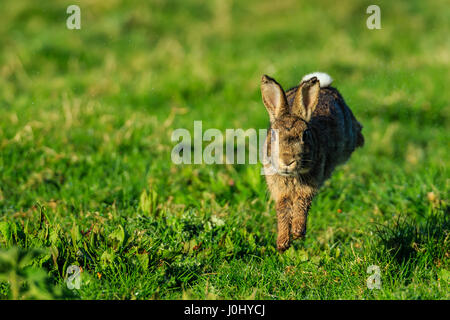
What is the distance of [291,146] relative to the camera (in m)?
3.50

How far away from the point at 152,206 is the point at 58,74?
16.2 ft

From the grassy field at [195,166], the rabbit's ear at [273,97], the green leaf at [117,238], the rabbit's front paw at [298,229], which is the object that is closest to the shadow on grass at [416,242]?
the grassy field at [195,166]

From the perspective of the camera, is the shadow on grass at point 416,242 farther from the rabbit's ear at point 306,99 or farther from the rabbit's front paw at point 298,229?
the rabbit's ear at point 306,99

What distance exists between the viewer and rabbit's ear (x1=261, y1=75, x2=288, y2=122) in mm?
3746

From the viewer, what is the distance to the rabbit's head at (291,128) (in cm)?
347

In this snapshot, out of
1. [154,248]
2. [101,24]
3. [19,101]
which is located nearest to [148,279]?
[154,248]

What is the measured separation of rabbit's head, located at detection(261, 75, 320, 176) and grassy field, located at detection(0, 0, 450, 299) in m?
0.78

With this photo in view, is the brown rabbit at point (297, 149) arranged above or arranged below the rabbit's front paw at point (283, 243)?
above

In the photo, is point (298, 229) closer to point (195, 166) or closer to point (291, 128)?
point (291, 128)

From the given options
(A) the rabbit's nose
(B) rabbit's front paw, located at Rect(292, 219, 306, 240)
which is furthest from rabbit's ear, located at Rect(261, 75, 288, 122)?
(B) rabbit's front paw, located at Rect(292, 219, 306, 240)

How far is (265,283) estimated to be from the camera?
11.9ft

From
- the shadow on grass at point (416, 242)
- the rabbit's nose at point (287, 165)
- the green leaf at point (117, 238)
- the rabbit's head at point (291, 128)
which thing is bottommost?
the shadow on grass at point (416, 242)

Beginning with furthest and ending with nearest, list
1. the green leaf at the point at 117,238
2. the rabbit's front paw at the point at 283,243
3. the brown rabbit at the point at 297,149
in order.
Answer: the rabbit's front paw at the point at 283,243 < the green leaf at the point at 117,238 < the brown rabbit at the point at 297,149

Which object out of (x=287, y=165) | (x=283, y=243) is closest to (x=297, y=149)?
(x=287, y=165)
